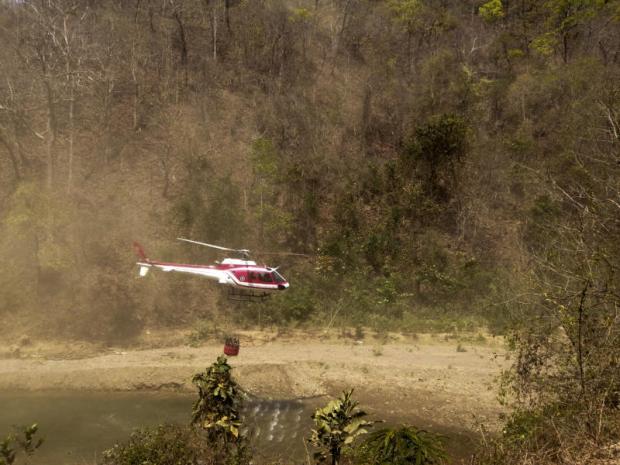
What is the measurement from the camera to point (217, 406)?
9.32 metres

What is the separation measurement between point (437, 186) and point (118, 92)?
24769 mm

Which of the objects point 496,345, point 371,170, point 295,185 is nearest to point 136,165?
point 295,185

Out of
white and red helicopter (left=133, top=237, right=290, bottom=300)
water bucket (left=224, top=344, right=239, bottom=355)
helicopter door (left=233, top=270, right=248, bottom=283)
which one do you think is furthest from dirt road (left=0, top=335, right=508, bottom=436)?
helicopter door (left=233, top=270, right=248, bottom=283)

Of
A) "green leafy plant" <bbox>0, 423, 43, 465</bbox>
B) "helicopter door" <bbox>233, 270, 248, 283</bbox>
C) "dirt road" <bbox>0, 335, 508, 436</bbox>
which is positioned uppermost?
"helicopter door" <bbox>233, 270, 248, 283</bbox>

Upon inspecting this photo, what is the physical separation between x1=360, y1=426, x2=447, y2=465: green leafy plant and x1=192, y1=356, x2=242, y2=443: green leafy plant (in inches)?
122

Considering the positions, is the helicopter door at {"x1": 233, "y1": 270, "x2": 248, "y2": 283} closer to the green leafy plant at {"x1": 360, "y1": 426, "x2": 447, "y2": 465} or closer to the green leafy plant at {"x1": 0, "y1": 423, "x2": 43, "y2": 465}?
the green leafy plant at {"x1": 0, "y1": 423, "x2": 43, "y2": 465}

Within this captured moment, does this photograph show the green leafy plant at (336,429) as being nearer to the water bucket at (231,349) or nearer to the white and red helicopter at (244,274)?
the water bucket at (231,349)

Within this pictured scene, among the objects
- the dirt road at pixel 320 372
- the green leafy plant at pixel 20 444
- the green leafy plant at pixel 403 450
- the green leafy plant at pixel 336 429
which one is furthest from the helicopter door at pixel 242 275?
the green leafy plant at pixel 403 450

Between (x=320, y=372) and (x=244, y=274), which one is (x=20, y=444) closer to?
(x=244, y=274)

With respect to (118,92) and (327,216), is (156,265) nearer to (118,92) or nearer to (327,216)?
(327,216)

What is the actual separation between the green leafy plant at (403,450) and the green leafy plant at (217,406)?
3.11m

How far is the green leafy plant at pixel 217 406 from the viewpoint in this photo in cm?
920

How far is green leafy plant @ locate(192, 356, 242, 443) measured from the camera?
9203mm

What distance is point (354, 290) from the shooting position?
24891 mm
